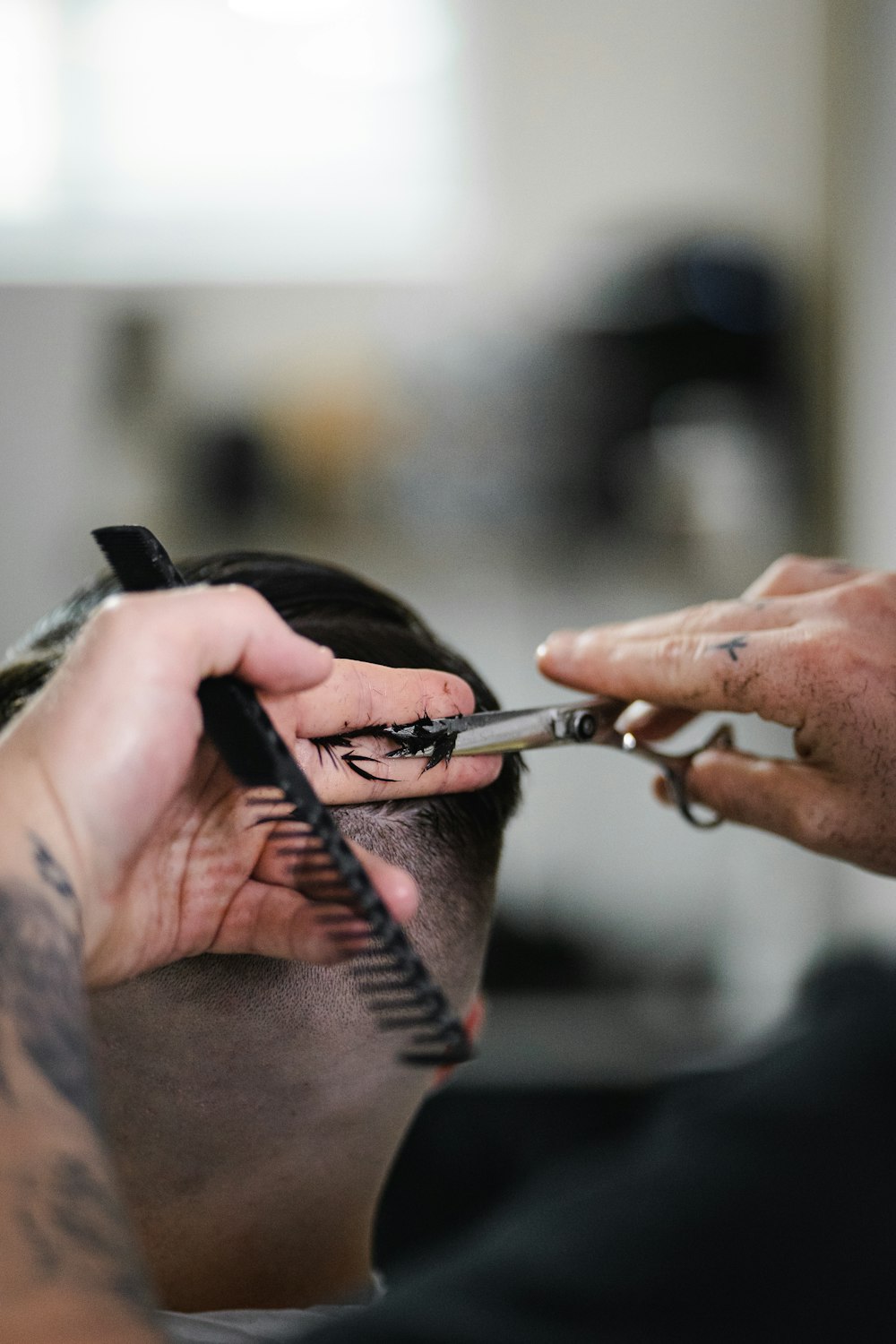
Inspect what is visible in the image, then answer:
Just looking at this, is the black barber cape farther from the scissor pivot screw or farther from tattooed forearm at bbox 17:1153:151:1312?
the scissor pivot screw

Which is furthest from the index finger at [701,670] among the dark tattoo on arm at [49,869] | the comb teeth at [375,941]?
the dark tattoo on arm at [49,869]

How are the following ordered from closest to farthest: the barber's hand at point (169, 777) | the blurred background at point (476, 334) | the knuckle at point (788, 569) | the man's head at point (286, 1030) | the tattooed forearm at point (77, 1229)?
the tattooed forearm at point (77, 1229) → the barber's hand at point (169, 777) → the man's head at point (286, 1030) → the knuckle at point (788, 569) → the blurred background at point (476, 334)

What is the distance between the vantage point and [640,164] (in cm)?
319

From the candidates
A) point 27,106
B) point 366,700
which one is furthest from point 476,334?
point 366,700

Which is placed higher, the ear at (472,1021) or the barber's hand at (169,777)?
the barber's hand at (169,777)

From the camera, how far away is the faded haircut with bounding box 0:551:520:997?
0.90 meters

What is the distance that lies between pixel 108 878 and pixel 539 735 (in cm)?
44

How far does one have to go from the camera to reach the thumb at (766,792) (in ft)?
3.76

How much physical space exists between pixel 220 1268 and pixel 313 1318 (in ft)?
0.29

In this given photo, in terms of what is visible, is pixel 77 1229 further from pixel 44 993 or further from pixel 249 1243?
pixel 249 1243

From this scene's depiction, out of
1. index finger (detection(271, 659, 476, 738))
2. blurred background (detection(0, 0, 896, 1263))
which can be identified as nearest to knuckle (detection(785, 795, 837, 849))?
index finger (detection(271, 659, 476, 738))

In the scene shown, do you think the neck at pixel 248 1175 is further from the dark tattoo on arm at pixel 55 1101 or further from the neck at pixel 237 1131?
the dark tattoo on arm at pixel 55 1101

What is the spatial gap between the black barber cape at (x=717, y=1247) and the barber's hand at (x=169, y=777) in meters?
0.21

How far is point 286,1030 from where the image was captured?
89cm
